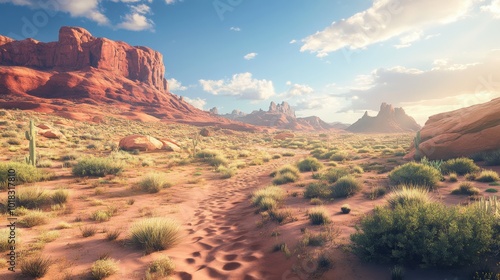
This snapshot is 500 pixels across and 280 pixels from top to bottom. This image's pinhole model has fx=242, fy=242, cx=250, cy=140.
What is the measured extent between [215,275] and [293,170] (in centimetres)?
1027

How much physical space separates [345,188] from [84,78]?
11064 cm

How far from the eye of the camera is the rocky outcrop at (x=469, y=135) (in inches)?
567

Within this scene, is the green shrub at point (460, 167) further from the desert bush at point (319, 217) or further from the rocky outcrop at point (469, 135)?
the desert bush at point (319, 217)

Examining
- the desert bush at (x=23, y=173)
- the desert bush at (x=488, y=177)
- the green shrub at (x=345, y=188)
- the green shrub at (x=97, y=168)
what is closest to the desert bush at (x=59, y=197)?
the desert bush at (x=23, y=173)

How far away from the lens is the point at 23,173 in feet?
34.9

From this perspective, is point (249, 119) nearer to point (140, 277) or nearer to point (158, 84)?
point (158, 84)

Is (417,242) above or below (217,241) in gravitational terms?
above

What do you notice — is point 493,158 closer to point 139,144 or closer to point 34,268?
point 34,268

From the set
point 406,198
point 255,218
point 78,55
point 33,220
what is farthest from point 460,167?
point 78,55

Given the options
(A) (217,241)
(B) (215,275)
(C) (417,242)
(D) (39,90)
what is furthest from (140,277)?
(D) (39,90)

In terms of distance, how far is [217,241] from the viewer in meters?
6.65

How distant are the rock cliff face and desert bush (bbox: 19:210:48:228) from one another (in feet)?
400

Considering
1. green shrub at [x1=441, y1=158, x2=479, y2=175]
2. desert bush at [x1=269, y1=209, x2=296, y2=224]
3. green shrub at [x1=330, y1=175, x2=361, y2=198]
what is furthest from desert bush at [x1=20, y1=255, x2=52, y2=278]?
green shrub at [x1=441, y1=158, x2=479, y2=175]

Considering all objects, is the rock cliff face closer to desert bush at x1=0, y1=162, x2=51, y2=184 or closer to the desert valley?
the desert valley
